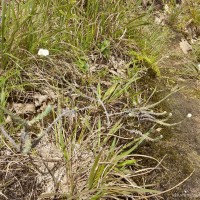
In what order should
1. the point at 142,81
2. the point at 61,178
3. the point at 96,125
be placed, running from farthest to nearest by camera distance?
the point at 142,81
the point at 96,125
the point at 61,178

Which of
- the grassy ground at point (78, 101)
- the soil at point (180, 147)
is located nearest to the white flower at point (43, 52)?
the grassy ground at point (78, 101)

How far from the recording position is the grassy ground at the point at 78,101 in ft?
4.55

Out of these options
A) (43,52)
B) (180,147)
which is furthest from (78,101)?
(180,147)

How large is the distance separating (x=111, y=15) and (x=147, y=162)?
1270mm

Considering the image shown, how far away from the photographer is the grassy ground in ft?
4.55

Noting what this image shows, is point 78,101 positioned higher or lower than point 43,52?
lower

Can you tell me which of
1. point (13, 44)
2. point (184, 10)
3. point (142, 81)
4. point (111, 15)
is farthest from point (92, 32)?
point (184, 10)

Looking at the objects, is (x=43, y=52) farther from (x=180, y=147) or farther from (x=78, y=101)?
(x=180, y=147)

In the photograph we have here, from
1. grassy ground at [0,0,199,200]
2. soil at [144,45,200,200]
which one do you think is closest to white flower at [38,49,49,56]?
grassy ground at [0,0,199,200]

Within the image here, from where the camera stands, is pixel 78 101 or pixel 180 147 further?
pixel 78 101

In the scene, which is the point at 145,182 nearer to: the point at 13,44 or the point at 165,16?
the point at 13,44

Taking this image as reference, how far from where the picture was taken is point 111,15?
235 centimetres

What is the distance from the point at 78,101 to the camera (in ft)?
6.04

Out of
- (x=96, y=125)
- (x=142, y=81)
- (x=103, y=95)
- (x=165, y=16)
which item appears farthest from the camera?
(x=165, y=16)
